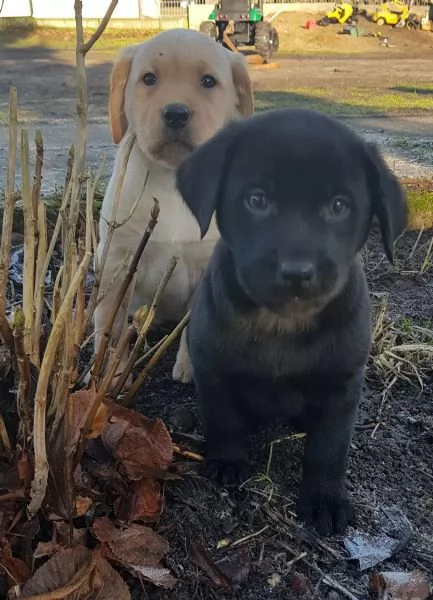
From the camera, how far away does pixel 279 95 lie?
9.98m

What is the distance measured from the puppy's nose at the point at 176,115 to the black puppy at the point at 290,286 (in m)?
0.56

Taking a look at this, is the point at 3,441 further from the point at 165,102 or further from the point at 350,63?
the point at 350,63

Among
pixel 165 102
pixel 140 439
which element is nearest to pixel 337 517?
pixel 140 439

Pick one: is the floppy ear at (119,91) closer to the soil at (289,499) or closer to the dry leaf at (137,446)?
the soil at (289,499)

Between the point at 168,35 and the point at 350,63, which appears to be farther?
the point at 350,63

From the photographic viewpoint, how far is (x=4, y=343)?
202 centimetres

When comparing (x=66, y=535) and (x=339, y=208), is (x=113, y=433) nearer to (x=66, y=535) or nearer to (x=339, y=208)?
(x=66, y=535)

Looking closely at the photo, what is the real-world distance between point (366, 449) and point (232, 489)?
49 centimetres

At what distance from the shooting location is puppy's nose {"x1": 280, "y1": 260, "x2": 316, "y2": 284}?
170 cm

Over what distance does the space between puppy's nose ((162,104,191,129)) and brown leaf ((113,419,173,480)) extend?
1.07 metres

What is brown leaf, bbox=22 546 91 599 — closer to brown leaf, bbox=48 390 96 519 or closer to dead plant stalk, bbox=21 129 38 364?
brown leaf, bbox=48 390 96 519

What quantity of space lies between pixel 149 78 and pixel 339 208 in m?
1.15

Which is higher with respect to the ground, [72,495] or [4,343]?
[4,343]

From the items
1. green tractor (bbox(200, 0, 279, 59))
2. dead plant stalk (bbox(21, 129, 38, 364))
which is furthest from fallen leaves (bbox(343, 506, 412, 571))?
green tractor (bbox(200, 0, 279, 59))
